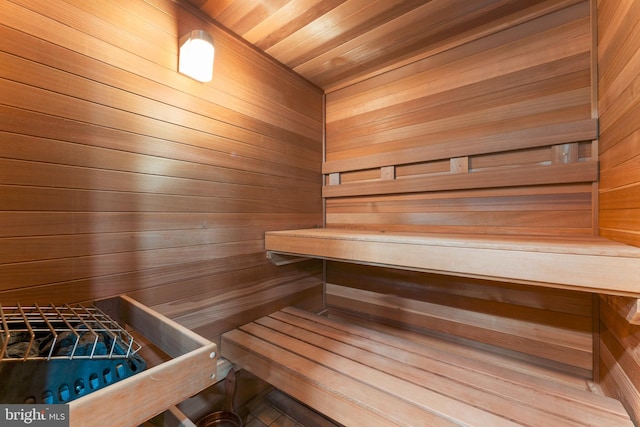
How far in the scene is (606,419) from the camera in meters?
0.84

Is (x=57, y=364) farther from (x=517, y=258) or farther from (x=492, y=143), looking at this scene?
(x=492, y=143)

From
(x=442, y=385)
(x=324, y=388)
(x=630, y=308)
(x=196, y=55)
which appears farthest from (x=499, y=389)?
(x=196, y=55)

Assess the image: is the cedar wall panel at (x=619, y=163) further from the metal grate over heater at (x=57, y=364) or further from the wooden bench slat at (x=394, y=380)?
the metal grate over heater at (x=57, y=364)

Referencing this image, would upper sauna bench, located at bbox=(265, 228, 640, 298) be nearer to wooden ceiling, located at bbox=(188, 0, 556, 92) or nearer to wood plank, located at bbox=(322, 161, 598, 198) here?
wood plank, located at bbox=(322, 161, 598, 198)

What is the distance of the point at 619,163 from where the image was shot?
977 mm

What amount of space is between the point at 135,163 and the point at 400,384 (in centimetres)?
135

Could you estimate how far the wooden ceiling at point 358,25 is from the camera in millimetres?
1303

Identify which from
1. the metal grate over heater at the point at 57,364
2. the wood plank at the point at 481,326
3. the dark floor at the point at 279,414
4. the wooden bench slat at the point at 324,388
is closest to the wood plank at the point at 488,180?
the wood plank at the point at 481,326

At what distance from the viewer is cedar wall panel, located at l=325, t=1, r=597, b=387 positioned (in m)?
1.26

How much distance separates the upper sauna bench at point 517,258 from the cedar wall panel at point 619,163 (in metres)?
0.14

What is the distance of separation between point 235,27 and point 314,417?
7.22ft

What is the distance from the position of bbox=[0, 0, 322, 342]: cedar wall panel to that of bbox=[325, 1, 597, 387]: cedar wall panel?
68 centimetres

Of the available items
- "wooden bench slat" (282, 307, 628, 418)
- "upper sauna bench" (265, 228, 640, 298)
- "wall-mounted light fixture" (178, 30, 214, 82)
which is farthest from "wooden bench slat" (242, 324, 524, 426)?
"wall-mounted light fixture" (178, 30, 214, 82)

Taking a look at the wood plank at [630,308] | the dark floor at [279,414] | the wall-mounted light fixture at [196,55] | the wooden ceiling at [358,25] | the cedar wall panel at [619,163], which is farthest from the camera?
the dark floor at [279,414]
